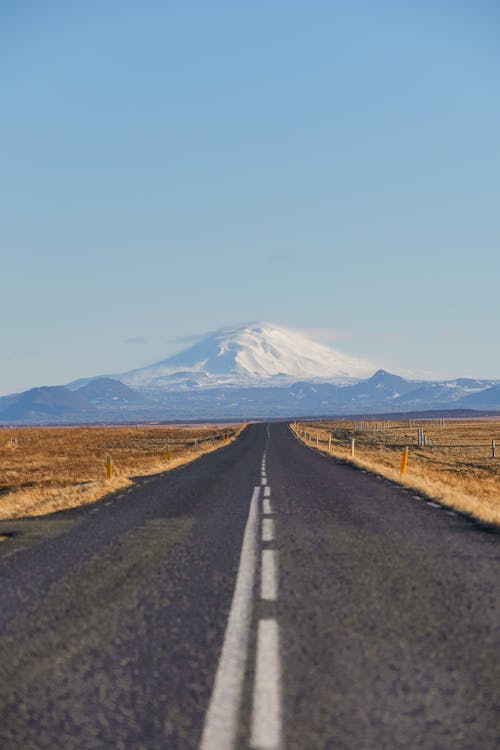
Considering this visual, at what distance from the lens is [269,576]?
8945 mm

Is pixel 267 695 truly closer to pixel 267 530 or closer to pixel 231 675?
pixel 231 675

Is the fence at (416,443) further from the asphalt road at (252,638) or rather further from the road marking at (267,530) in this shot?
the asphalt road at (252,638)

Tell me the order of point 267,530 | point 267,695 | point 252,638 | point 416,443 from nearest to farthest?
point 267,695 → point 252,638 → point 267,530 → point 416,443

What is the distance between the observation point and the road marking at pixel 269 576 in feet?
26.1

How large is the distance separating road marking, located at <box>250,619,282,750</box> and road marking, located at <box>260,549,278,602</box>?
1380 millimetres

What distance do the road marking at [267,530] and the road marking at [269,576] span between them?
117 cm

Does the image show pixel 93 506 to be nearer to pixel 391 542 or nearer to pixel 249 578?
pixel 391 542

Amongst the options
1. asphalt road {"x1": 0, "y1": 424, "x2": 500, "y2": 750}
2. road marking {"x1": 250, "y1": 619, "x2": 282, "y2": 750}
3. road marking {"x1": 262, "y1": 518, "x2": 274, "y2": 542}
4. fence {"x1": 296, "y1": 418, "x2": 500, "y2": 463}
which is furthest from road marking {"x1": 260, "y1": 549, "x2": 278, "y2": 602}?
fence {"x1": 296, "y1": 418, "x2": 500, "y2": 463}

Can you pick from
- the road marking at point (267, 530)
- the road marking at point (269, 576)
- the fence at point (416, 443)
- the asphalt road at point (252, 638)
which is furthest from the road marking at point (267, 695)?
the fence at point (416, 443)

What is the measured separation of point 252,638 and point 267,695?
4.60ft

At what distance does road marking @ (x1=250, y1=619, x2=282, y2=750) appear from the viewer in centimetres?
424

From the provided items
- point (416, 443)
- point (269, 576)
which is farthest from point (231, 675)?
point (416, 443)

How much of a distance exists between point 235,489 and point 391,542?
10.4 m

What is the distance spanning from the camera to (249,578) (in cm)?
888
